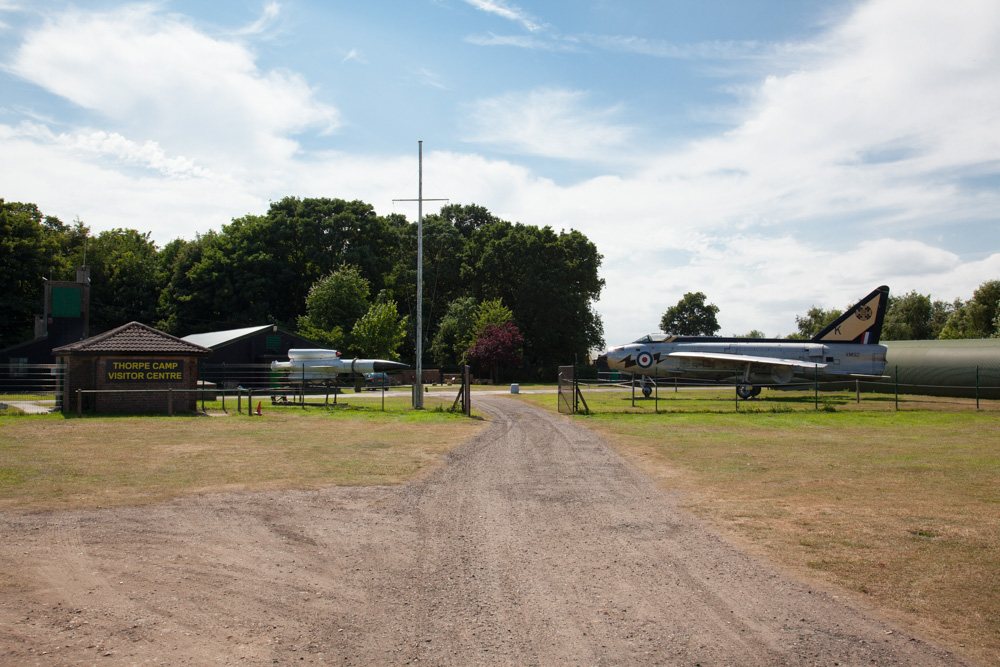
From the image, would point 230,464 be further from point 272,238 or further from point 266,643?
point 272,238

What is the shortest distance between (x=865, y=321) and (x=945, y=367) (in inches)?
190

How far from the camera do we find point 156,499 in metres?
9.31

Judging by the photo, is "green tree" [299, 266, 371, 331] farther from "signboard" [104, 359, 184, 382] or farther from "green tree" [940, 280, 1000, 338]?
"green tree" [940, 280, 1000, 338]

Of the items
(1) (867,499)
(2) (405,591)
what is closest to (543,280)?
(1) (867,499)

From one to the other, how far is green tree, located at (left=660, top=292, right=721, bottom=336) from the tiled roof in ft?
256

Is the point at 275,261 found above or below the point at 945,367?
above

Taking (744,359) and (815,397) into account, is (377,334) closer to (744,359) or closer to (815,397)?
(744,359)

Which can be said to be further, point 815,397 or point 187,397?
point 815,397

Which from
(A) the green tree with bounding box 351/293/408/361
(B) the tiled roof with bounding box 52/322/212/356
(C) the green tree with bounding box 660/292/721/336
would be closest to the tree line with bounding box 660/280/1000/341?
(C) the green tree with bounding box 660/292/721/336

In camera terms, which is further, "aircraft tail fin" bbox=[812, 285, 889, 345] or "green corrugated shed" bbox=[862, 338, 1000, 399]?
"aircraft tail fin" bbox=[812, 285, 889, 345]

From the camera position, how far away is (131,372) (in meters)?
23.5

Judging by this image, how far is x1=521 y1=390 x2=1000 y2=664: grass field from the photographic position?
5.83 m

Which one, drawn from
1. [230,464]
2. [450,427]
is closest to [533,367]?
[450,427]

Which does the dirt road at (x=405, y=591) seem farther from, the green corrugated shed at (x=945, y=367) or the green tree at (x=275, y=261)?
the green tree at (x=275, y=261)
